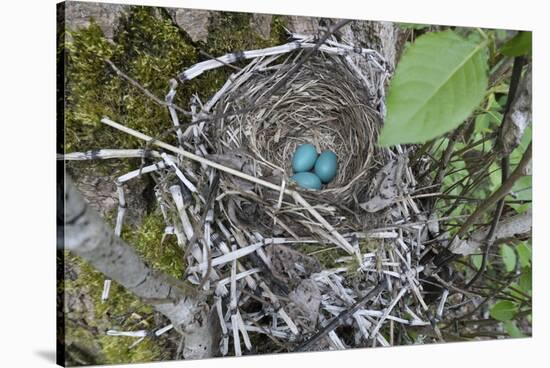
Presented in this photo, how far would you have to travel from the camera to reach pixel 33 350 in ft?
6.09

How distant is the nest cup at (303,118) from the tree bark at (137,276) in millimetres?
403

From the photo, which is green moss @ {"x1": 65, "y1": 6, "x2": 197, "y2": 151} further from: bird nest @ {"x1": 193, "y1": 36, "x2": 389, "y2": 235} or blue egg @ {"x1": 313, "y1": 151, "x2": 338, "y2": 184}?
blue egg @ {"x1": 313, "y1": 151, "x2": 338, "y2": 184}

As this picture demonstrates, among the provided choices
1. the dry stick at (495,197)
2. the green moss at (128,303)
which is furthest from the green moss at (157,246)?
the dry stick at (495,197)

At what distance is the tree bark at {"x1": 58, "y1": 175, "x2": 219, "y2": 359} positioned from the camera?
1.44 meters

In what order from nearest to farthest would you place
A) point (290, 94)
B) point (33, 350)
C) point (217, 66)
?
point (33, 350) < point (217, 66) < point (290, 94)

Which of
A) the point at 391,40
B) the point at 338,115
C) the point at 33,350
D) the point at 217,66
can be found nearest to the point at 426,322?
the point at 338,115

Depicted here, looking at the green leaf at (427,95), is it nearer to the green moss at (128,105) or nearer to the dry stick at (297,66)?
the green moss at (128,105)

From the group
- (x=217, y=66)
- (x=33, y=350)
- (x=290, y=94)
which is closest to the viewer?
(x=33, y=350)

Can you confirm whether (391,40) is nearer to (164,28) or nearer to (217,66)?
(217,66)

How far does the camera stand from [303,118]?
2170mm

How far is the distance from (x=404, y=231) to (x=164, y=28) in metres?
0.92

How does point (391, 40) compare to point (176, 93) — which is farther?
point (391, 40)

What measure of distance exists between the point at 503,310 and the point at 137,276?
4.29ft

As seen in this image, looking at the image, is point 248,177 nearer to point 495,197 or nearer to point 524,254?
point 495,197
